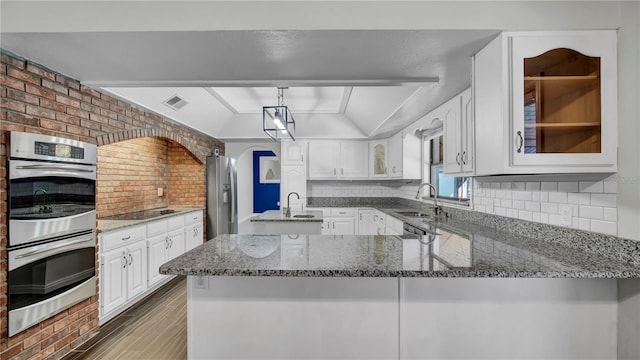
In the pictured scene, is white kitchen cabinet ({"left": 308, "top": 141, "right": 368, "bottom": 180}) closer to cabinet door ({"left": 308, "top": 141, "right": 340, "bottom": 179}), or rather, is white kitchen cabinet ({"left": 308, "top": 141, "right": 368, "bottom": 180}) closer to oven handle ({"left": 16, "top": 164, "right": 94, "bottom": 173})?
cabinet door ({"left": 308, "top": 141, "right": 340, "bottom": 179})

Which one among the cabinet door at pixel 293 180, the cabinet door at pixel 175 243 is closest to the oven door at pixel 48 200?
the cabinet door at pixel 175 243

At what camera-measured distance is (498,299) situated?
1519mm

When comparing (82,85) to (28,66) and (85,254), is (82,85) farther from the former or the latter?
(85,254)

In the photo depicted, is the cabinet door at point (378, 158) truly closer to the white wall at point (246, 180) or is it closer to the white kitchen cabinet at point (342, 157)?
the white kitchen cabinet at point (342, 157)

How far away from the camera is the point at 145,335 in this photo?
8.72 ft

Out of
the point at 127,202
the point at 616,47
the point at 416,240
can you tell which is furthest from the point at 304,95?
the point at 616,47

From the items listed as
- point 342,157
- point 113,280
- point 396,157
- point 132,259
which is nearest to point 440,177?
point 396,157

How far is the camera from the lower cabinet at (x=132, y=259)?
2.77m

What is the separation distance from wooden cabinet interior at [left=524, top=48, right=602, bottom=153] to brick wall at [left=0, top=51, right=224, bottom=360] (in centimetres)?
322

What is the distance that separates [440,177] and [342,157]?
2.11 metres

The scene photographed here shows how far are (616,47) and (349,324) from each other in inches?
80.1

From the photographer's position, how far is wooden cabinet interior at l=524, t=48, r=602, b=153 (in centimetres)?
162

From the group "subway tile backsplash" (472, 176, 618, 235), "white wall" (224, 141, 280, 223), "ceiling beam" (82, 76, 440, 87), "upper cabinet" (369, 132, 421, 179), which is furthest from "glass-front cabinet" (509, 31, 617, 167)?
"white wall" (224, 141, 280, 223)

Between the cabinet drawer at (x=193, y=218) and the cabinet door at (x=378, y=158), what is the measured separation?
3201 millimetres
